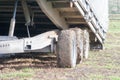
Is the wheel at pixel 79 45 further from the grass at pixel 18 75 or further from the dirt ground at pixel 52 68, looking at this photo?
the grass at pixel 18 75

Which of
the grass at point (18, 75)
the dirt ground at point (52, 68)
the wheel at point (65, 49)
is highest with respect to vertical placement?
the wheel at point (65, 49)

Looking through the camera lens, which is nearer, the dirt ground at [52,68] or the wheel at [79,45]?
the dirt ground at [52,68]

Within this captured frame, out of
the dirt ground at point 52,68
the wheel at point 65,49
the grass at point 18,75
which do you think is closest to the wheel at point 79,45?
the dirt ground at point 52,68

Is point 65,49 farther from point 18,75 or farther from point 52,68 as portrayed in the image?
point 18,75

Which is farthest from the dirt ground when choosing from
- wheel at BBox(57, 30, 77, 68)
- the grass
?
wheel at BBox(57, 30, 77, 68)

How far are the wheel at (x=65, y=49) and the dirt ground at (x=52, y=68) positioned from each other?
0.15m

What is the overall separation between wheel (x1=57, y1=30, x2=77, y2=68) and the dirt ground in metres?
0.15

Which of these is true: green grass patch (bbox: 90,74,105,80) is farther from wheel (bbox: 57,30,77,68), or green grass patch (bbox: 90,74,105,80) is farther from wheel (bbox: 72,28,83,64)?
wheel (bbox: 72,28,83,64)

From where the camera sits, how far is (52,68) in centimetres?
1037

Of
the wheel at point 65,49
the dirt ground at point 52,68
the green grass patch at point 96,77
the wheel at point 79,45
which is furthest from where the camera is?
the wheel at point 79,45

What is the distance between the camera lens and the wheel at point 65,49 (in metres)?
10.1

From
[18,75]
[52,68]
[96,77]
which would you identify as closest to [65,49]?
[52,68]

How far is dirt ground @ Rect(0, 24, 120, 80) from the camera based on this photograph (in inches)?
366

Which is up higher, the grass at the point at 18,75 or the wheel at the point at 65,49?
A: the wheel at the point at 65,49
